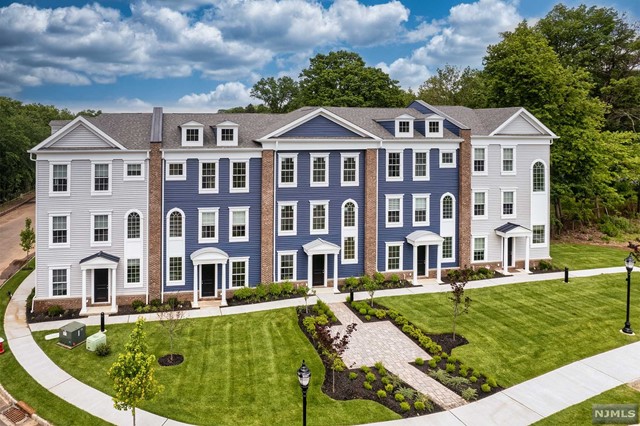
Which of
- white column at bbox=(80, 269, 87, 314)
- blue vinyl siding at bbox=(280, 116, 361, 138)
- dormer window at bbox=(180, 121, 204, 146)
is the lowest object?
white column at bbox=(80, 269, 87, 314)

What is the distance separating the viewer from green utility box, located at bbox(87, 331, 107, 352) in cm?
2039

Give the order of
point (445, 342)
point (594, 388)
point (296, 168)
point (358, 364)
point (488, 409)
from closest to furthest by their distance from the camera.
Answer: point (488, 409) → point (594, 388) → point (358, 364) → point (445, 342) → point (296, 168)

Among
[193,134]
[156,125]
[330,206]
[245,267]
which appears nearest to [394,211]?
[330,206]

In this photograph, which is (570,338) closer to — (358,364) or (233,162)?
(358,364)

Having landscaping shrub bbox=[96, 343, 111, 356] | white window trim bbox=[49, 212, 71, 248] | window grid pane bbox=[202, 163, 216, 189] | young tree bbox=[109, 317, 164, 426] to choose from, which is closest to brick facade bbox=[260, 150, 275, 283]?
window grid pane bbox=[202, 163, 216, 189]

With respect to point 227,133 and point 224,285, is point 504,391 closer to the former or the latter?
point 224,285

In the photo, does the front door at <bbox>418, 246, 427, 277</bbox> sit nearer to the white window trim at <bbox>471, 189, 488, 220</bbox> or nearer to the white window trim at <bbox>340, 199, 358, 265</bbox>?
the white window trim at <bbox>471, 189, 488, 220</bbox>

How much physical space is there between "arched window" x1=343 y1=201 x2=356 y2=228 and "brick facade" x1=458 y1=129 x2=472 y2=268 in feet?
26.0

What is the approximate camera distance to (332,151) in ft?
98.3

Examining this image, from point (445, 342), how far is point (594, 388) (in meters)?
6.15

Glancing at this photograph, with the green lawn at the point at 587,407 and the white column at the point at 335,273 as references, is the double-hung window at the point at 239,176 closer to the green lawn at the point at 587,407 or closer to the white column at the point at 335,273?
the white column at the point at 335,273

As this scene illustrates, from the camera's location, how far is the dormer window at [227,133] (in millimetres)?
28062

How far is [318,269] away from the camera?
30141 millimetres

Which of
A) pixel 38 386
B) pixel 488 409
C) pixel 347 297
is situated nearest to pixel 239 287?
pixel 347 297
